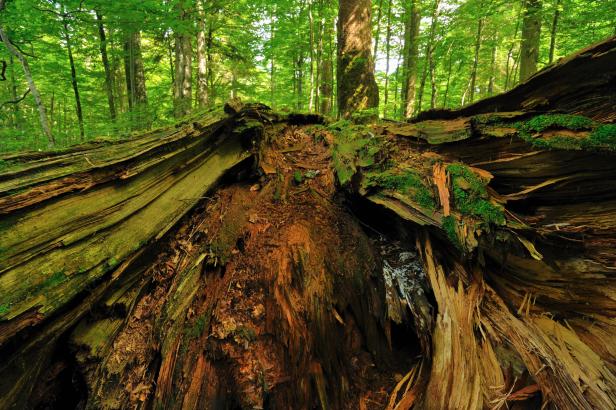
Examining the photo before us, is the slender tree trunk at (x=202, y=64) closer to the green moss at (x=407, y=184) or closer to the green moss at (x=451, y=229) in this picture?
the green moss at (x=407, y=184)

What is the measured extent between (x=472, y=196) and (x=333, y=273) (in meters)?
1.48

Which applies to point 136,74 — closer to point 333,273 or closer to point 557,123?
point 333,273

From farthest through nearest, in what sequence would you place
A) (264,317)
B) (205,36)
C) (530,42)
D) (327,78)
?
(327,78) < (205,36) < (530,42) < (264,317)

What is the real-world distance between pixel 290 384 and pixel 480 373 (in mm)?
1454

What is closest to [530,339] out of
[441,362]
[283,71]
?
[441,362]

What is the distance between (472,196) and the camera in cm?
258

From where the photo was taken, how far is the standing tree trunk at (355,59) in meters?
6.20

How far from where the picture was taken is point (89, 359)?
212 cm

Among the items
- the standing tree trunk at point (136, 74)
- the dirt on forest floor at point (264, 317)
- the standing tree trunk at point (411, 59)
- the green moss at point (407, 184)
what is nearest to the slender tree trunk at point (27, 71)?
the standing tree trunk at point (136, 74)

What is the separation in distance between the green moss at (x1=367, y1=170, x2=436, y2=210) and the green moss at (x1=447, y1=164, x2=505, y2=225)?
9.2 inches

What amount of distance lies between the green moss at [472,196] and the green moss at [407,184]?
0.23 m

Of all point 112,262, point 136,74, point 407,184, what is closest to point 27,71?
point 136,74

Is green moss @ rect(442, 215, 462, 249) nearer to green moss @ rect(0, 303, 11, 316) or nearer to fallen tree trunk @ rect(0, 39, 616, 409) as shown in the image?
fallen tree trunk @ rect(0, 39, 616, 409)

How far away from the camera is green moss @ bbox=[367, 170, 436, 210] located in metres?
2.74
